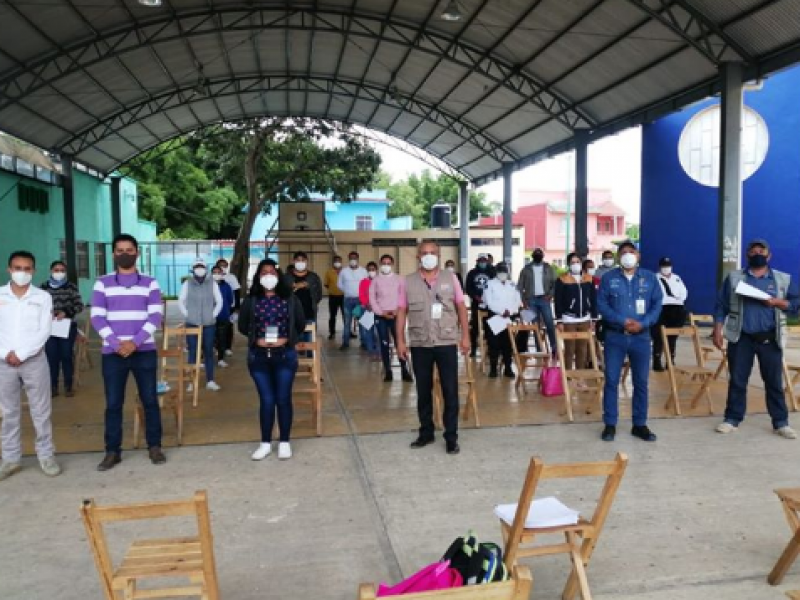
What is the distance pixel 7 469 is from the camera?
16.0 ft

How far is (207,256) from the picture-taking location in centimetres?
3003

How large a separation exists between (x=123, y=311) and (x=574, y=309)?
5.12m

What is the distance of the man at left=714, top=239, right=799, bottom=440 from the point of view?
5594 millimetres

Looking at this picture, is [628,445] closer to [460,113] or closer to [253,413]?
[253,413]

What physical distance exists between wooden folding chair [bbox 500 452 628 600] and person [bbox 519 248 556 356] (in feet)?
20.7

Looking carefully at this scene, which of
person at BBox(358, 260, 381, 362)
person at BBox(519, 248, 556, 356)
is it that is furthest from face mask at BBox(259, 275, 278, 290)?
person at BBox(358, 260, 381, 362)

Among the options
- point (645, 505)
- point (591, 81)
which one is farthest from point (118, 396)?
point (591, 81)

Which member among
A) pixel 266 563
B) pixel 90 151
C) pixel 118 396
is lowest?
pixel 266 563

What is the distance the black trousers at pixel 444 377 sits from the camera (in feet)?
17.6

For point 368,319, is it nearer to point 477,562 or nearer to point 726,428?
point 726,428

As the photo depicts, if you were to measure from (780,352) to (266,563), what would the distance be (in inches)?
180

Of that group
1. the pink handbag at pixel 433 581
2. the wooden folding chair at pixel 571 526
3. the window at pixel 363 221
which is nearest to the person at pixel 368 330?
the wooden folding chair at pixel 571 526

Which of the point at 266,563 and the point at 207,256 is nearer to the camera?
the point at 266,563

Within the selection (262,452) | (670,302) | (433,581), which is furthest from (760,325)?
(433,581)
